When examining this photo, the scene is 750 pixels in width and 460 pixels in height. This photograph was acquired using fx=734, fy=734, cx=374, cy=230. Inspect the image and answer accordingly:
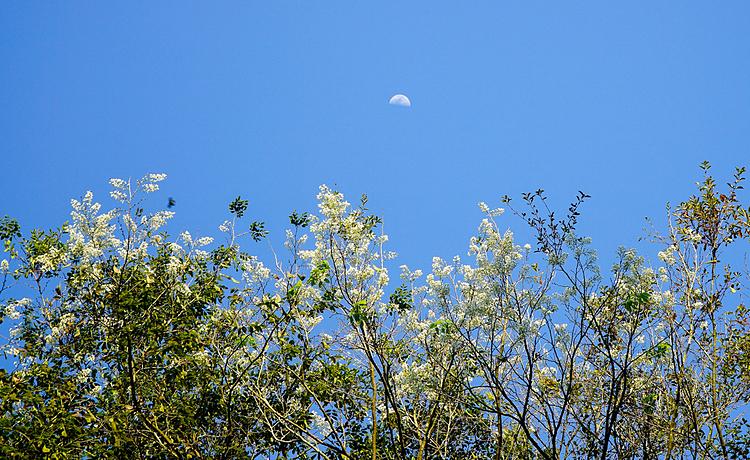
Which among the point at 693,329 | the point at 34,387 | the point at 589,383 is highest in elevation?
the point at 693,329

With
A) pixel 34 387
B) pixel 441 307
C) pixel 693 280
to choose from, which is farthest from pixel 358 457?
pixel 693 280

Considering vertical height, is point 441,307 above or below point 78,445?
above

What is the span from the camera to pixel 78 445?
22.9 feet

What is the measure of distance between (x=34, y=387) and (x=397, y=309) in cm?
379

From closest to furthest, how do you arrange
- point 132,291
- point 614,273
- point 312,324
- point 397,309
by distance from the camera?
point 614,273, point 397,309, point 312,324, point 132,291

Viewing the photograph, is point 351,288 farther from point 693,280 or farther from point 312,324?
point 693,280

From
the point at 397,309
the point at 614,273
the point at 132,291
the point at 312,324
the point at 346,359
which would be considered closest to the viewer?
the point at 614,273

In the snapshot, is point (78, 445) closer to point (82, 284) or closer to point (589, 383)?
point (82, 284)

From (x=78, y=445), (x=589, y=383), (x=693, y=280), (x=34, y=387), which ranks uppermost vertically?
(x=693, y=280)

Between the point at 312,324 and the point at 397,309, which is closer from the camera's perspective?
the point at 397,309

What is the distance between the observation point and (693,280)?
7.66 metres

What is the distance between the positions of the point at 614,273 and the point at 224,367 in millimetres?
3736

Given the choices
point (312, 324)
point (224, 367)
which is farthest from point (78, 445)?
point (312, 324)

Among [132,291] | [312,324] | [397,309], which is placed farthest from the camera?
[132,291]
